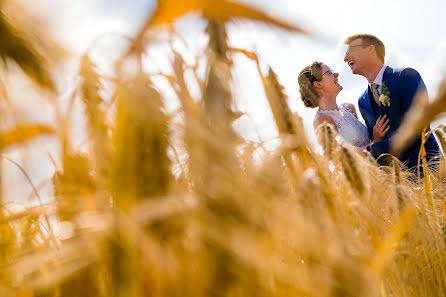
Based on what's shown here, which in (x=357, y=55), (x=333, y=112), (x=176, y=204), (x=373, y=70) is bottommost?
(x=176, y=204)

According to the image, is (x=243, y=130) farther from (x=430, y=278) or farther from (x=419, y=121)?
(x=430, y=278)

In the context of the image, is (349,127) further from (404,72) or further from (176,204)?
(176,204)

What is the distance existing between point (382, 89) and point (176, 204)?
78.8 inches

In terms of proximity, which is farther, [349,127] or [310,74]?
[349,127]

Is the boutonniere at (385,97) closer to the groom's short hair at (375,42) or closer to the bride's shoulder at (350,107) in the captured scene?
the groom's short hair at (375,42)

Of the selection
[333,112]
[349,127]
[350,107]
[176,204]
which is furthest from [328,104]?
[176,204]

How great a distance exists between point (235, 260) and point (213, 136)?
17cm

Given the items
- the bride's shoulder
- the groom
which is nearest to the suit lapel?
the groom

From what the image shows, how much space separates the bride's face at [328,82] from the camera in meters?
2.32

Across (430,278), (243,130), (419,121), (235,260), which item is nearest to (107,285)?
(235,260)

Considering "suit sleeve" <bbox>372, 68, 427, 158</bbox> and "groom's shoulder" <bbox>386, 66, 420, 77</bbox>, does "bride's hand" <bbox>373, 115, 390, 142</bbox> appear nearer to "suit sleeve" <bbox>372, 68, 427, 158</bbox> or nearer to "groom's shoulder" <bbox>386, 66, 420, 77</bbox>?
"suit sleeve" <bbox>372, 68, 427, 158</bbox>

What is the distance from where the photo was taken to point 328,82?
2.35m

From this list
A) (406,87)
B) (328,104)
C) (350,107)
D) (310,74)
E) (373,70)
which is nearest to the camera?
(406,87)

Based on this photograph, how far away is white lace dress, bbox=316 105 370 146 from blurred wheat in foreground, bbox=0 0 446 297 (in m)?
1.67
